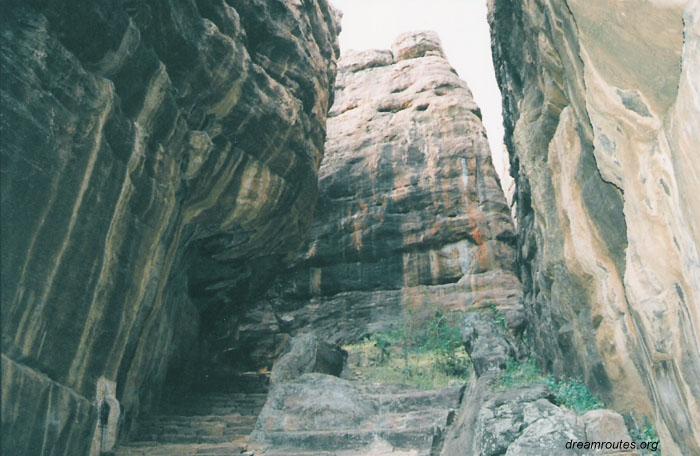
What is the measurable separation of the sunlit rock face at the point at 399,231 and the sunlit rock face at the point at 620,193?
25.6 feet

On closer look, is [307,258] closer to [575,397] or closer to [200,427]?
[200,427]

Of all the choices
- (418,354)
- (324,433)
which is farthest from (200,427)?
(418,354)

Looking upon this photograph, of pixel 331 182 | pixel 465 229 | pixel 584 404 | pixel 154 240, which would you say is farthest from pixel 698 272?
pixel 331 182

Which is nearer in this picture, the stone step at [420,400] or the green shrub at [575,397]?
the green shrub at [575,397]

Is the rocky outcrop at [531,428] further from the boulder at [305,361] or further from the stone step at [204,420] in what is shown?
the boulder at [305,361]

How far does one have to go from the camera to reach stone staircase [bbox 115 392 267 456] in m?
10.8

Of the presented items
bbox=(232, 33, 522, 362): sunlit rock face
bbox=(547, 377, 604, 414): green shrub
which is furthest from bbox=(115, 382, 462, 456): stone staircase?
bbox=(232, 33, 522, 362): sunlit rock face

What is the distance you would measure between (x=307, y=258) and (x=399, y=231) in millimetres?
3231

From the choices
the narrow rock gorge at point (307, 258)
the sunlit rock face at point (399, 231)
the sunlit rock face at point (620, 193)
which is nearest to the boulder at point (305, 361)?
the narrow rock gorge at point (307, 258)

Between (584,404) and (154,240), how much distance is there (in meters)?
7.86

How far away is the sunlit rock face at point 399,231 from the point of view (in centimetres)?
1911

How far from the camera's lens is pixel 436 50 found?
26125 millimetres

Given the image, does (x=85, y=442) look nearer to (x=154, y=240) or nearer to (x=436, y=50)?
(x=154, y=240)

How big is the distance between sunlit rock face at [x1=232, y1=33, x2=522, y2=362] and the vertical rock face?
4.05 metres
